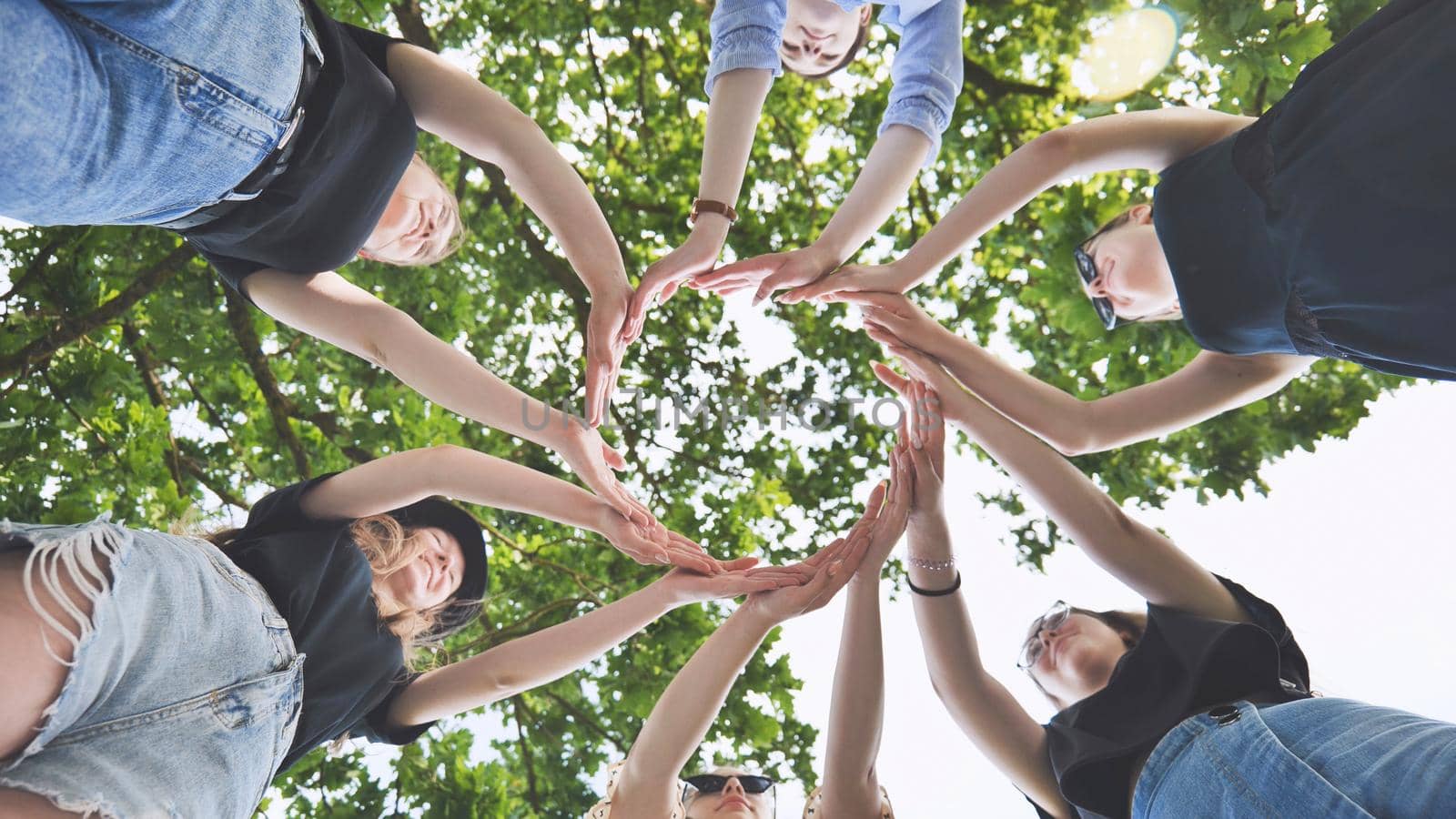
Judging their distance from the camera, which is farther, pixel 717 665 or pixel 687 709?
pixel 717 665

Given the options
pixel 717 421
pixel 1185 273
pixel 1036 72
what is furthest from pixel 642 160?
pixel 1185 273

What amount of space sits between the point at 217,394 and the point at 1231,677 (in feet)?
23.2

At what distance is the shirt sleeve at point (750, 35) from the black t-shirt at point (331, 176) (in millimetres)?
A: 1276

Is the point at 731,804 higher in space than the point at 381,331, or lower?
lower

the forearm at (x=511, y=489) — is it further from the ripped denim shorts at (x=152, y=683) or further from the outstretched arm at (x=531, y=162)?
the ripped denim shorts at (x=152, y=683)

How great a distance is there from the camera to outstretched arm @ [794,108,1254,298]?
2695 millimetres

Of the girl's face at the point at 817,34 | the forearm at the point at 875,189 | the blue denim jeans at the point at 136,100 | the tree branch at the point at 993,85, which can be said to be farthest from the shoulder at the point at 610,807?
the tree branch at the point at 993,85

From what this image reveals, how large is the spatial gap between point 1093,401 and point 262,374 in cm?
552

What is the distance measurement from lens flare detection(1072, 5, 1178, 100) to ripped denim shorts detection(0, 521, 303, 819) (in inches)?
203

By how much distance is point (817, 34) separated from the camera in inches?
141

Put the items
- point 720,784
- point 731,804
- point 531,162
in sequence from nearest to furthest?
1. point 531,162
2. point 731,804
3. point 720,784

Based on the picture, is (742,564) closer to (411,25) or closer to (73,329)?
(73,329)

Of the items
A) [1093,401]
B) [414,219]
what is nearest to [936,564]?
[1093,401]

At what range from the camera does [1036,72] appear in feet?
22.7
